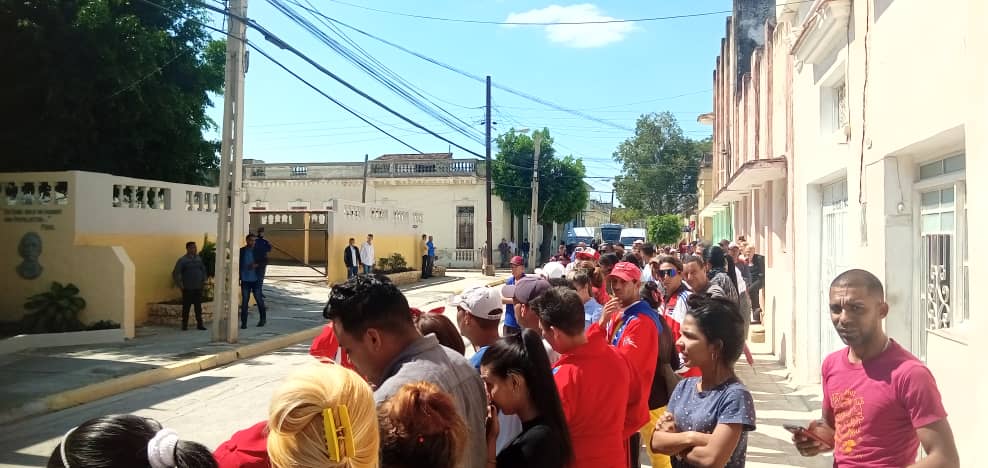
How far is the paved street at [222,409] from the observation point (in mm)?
5945

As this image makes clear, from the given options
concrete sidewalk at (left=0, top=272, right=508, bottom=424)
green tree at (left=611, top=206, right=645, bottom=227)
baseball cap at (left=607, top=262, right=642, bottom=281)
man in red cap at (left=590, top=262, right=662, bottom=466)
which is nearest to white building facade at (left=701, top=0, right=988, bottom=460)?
man in red cap at (left=590, top=262, right=662, bottom=466)

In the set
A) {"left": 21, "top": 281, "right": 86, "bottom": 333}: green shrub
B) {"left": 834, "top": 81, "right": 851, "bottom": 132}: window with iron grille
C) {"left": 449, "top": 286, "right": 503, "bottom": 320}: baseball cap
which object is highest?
{"left": 834, "top": 81, "right": 851, "bottom": 132}: window with iron grille

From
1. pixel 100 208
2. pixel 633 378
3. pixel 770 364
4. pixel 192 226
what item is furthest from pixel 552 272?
pixel 192 226

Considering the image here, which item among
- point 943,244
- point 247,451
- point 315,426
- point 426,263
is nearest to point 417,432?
point 315,426

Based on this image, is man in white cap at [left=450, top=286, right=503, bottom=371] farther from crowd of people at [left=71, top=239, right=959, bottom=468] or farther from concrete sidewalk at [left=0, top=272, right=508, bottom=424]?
concrete sidewalk at [left=0, top=272, right=508, bottom=424]

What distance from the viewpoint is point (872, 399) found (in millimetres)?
2682

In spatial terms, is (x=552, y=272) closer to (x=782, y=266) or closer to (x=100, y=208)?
(x=782, y=266)

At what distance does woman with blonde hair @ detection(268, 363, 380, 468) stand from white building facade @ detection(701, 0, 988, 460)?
353 cm

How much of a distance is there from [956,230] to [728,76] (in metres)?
18.6

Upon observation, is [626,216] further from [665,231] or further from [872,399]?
[872,399]

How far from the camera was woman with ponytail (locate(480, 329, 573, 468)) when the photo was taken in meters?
2.42

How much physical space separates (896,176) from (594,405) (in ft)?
12.6

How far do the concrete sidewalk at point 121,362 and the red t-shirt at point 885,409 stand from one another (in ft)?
25.1

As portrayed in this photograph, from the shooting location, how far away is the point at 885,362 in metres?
2.70
